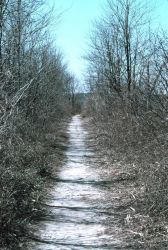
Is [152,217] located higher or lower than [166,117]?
lower

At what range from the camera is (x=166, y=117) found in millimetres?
11586

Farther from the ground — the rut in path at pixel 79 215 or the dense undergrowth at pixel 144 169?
the dense undergrowth at pixel 144 169

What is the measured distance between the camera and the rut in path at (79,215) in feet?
24.8

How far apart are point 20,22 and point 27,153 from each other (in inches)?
169

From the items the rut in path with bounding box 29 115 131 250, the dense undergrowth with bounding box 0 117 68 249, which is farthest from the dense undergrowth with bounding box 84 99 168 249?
the dense undergrowth with bounding box 0 117 68 249

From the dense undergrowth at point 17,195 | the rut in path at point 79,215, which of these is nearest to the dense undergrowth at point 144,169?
the rut in path at point 79,215

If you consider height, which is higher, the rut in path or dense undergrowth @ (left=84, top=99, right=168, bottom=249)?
dense undergrowth @ (left=84, top=99, right=168, bottom=249)

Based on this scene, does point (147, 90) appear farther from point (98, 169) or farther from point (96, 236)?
point (96, 236)

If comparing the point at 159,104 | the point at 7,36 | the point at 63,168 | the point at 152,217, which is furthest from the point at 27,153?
the point at 152,217

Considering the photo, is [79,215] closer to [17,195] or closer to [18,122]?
[17,195]

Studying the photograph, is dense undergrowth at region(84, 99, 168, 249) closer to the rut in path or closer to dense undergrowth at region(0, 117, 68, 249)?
the rut in path

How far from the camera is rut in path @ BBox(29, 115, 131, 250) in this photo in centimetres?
757

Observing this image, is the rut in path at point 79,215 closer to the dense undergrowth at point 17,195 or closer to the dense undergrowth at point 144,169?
the dense undergrowth at point 17,195

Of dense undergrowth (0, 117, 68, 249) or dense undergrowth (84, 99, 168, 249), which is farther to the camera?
dense undergrowth (84, 99, 168, 249)
